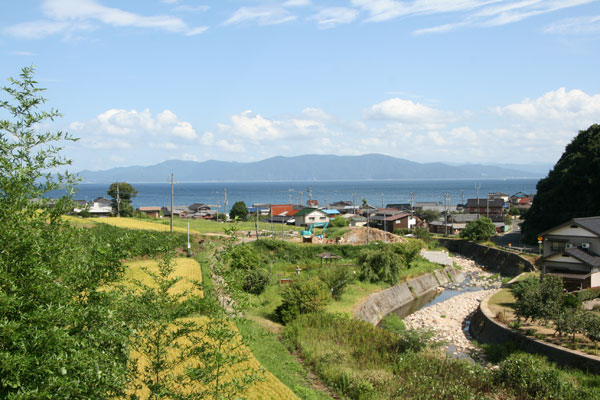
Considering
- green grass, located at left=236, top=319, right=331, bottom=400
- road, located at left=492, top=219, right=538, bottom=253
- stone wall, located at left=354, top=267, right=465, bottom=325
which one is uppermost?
green grass, located at left=236, top=319, right=331, bottom=400

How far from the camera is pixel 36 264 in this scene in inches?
252

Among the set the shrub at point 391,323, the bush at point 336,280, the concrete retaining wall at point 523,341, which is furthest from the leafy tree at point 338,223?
the concrete retaining wall at point 523,341

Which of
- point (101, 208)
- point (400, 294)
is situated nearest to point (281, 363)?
point (400, 294)

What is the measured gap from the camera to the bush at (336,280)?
27406mm

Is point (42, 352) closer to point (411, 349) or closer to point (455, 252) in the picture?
point (411, 349)

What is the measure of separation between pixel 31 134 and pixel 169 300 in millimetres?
3790

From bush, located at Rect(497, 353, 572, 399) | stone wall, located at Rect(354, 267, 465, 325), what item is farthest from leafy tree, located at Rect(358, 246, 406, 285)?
bush, located at Rect(497, 353, 572, 399)

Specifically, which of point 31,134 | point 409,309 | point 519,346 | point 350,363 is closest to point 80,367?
point 31,134

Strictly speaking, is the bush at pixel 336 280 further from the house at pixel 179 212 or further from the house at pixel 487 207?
the house at pixel 179 212

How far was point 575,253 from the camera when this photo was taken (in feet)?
100

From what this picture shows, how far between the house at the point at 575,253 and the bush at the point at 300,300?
16.2 meters

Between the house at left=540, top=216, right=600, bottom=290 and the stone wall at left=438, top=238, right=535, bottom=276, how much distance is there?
3262 mm

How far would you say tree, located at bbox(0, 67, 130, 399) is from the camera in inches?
229

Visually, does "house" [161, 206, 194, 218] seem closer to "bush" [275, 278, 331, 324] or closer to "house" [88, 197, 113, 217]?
"house" [88, 197, 113, 217]
